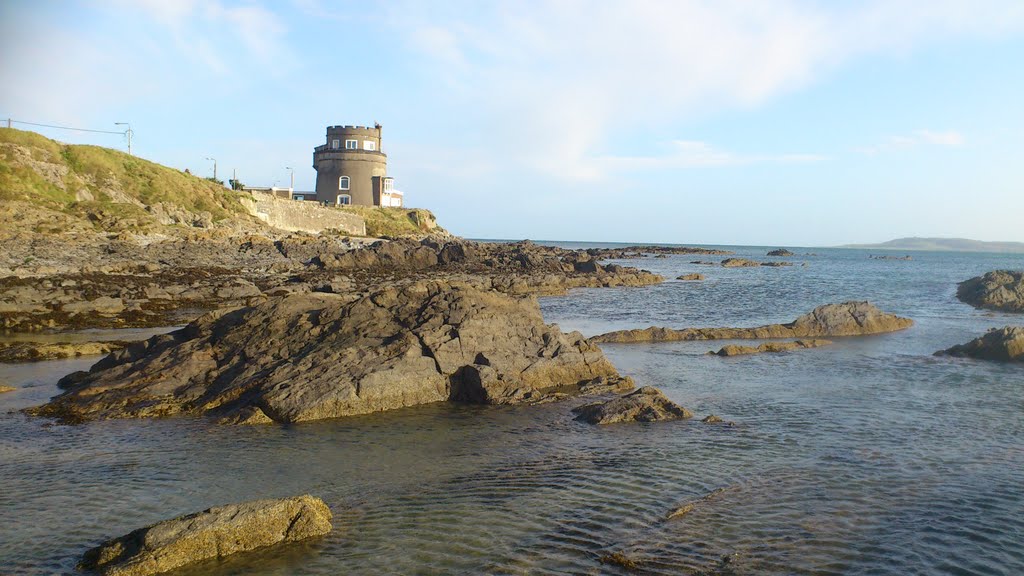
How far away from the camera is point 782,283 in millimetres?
57250

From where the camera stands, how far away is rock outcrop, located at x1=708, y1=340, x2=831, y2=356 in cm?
2147

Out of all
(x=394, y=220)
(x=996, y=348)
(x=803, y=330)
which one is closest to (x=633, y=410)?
(x=996, y=348)

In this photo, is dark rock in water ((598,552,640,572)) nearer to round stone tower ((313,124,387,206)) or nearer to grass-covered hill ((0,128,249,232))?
grass-covered hill ((0,128,249,232))

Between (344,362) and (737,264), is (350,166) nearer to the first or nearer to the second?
(737,264)

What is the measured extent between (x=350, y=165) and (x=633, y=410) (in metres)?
82.4

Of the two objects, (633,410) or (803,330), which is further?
(803,330)

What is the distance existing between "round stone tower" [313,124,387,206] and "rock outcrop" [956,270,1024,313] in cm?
6741

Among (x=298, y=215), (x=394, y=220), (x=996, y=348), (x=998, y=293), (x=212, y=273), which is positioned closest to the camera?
(x=996, y=348)

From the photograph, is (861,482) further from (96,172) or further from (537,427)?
(96,172)

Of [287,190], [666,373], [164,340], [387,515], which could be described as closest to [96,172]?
[287,190]

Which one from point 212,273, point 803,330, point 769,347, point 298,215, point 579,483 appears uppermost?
point 298,215

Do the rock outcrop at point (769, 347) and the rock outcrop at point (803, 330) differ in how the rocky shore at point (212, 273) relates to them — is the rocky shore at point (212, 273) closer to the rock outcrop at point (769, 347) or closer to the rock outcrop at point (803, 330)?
the rock outcrop at point (803, 330)

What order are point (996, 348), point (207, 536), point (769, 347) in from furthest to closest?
point (769, 347) → point (996, 348) → point (207, 536)

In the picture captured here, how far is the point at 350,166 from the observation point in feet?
299
